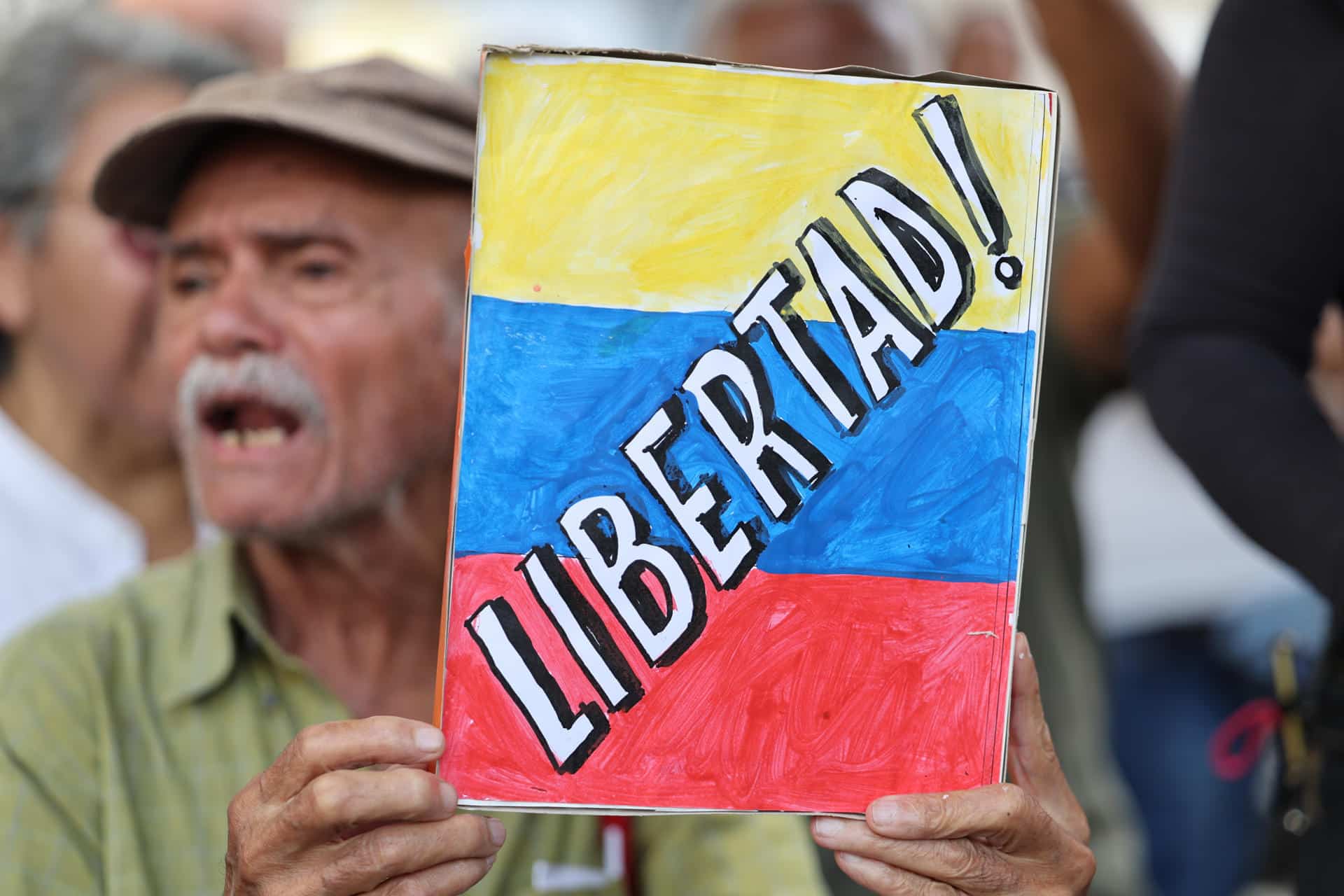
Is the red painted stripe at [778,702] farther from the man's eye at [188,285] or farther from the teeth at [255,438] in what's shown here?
the man's eye at [188,285]

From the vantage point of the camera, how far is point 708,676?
2.71 feet


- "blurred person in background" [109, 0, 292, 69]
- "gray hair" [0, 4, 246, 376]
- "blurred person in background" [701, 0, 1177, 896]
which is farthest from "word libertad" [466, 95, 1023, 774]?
"blurred person in background" [109, 0, 292, 69]

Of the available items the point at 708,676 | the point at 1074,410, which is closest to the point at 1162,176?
the point at 1074,410

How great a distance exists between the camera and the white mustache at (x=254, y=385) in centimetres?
124

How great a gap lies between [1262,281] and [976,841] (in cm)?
52

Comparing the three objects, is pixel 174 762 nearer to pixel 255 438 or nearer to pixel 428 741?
pixel 255 438

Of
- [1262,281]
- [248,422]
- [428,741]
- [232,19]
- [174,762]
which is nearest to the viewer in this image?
[428,741]

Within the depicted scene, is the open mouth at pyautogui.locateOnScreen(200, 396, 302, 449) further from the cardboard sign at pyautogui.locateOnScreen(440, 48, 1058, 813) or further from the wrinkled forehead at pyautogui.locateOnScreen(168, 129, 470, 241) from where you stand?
the cardboard sign at pyautogui.locateOnScreen(440, 48, 1058, 813)

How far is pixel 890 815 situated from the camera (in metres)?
0.82

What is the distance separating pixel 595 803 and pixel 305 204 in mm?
709

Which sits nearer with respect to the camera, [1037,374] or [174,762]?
[1037,374]

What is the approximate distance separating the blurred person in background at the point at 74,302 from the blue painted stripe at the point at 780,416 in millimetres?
1168

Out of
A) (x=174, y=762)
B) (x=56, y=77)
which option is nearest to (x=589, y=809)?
(x=174, y=762)

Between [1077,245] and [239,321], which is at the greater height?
[1077,245]
